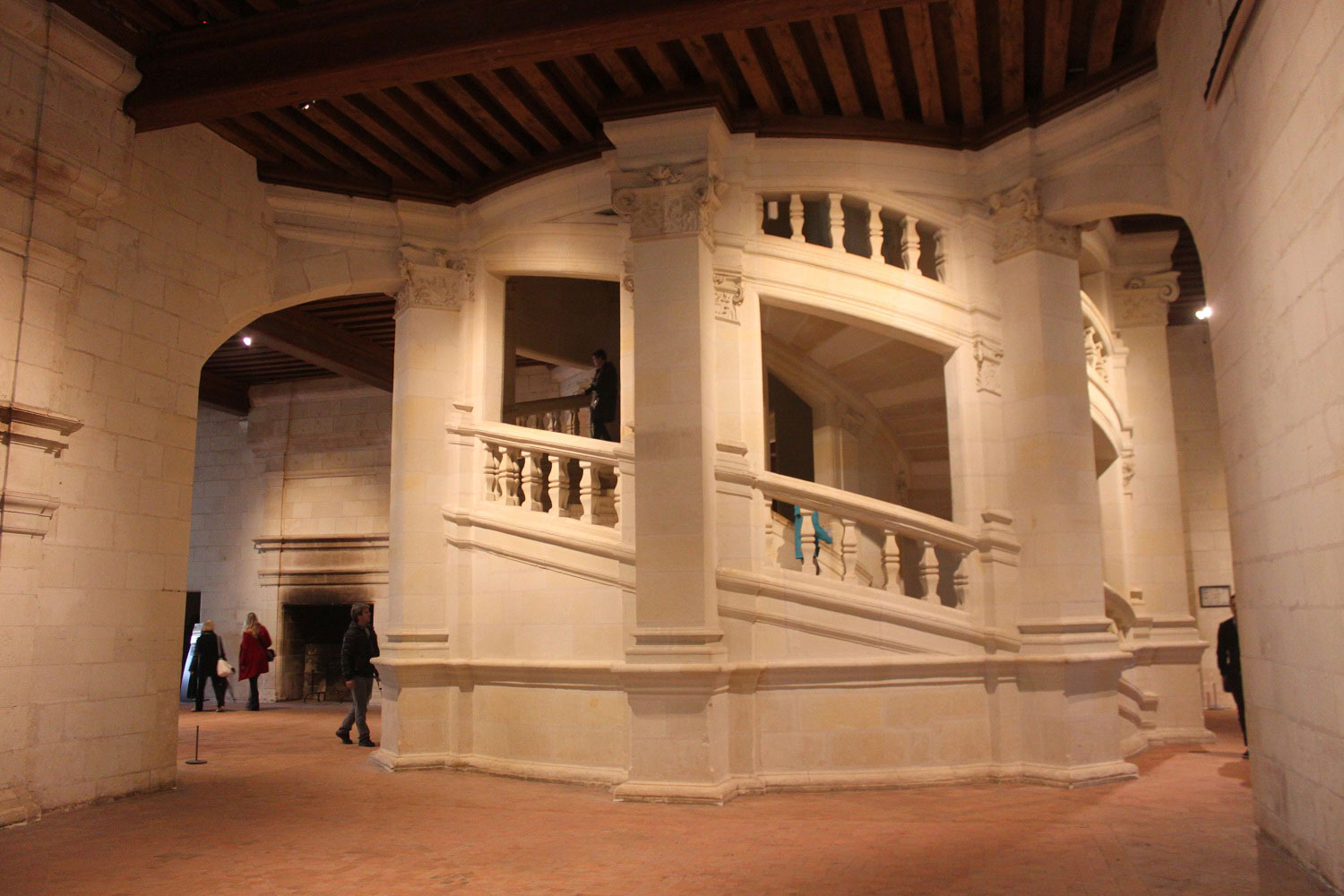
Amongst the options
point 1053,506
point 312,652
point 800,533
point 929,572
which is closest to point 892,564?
point 929,572

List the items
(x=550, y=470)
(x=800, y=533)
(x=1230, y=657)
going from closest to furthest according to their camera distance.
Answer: (x=800, y=533) < (x=550, y=470) < (x=1230, y=657)

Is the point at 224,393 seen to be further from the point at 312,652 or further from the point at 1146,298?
the point at 1146,298

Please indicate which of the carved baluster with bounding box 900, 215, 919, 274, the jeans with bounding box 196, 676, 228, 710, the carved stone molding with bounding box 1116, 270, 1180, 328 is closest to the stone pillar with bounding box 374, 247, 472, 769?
the carved baluster with bounding box 900, 215, 919, 274

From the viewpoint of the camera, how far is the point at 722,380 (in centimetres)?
697

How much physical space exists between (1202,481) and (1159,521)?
13.7 ft

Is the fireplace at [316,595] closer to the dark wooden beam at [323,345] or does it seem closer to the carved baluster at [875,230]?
the dark wooden beam at [323,345]

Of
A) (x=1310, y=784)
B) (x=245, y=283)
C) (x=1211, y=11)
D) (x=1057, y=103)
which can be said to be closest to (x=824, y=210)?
(x=1057, y=103)

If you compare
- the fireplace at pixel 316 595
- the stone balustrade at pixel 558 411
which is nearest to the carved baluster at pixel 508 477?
the stone balustrade at pixel 558 411

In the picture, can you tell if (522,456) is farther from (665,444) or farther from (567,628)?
(665,444)

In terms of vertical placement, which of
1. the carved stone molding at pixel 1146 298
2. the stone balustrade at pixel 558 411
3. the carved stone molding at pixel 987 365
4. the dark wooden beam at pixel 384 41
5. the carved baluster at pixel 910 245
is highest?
the dark wooden beam at pixel 384 41

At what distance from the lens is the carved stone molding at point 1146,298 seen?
9797 mm

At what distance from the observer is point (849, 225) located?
8602mm

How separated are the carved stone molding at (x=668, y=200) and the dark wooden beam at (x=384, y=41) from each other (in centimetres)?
111

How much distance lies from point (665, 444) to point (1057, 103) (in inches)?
141
